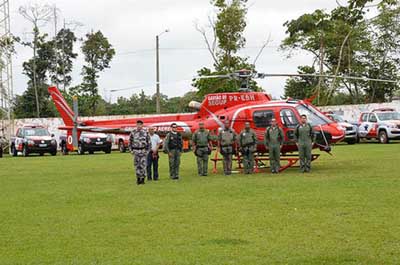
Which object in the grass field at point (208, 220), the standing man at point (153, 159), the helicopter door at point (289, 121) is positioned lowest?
the grass field at point (208, 220)

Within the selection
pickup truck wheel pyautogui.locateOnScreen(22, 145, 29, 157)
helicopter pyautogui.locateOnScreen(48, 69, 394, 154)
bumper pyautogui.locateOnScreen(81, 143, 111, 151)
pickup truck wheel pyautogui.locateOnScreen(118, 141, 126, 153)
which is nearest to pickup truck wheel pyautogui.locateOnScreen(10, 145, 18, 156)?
pickup truck wheel pyautogui.locateOnScreen(22, 145, 29, 157)

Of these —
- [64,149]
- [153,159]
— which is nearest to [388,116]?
[64,149]

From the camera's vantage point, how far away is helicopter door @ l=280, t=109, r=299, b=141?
19.2 meters

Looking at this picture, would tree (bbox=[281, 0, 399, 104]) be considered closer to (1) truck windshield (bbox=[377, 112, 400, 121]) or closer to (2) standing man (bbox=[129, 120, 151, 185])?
(1) truck windshield (bbox=[377, 112, 400, 121])

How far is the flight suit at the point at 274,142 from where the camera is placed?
1862 centimetres

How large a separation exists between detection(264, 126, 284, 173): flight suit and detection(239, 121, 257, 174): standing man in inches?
14.4

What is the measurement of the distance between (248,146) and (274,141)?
0.75 m

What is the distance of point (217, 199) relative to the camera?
512 inches

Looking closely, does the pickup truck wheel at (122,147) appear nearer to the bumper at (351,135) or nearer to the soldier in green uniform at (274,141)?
the bumper at (351,135)

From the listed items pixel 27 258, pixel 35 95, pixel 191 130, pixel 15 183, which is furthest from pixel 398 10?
pixel 27 258

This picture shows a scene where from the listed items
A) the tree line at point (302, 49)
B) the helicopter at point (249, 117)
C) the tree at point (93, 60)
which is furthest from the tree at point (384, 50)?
the helicopter at point (249, 117)

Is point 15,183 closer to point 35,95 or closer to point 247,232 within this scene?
point 247,232

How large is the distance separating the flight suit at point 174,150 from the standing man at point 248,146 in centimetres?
189

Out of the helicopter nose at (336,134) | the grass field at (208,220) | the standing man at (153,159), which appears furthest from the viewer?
the helicopter nose at (336,134)
